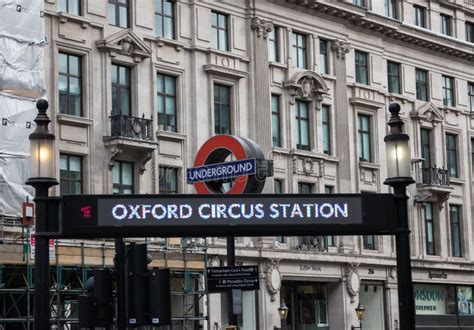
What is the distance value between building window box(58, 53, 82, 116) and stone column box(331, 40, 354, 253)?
14.6 metres

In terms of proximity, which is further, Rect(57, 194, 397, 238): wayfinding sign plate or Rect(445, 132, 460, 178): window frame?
Rect(445, 132, 460, 178): window frame

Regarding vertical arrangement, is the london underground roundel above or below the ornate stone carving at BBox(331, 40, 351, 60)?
below

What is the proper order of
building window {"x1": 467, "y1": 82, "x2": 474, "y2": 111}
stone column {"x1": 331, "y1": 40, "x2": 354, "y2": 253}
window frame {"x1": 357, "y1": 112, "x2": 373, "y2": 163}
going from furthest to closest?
building window {"x1": 467, "y1": 82, "x2": 474, "y2": 111} → window frame {"x1": 357, "y1": 112, "x2": 373, "y2": 163} → stone column {"x1": 331, "y1": 40, "x2": 354, "y2": 253}

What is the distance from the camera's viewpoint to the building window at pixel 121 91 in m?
42.8

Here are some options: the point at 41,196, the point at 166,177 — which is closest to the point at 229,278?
the point at 41,196

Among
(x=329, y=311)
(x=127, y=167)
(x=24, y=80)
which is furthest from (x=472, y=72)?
(x=24, y=80)

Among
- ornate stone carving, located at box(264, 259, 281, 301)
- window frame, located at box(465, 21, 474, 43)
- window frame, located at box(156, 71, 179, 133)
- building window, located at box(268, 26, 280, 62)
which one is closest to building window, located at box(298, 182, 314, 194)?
ornate stone carving, located at box(264, 259, 281, 301)

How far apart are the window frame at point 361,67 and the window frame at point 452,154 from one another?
7353 mm

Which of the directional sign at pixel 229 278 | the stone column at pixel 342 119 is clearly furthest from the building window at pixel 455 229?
the directional sign at pixel 229 278

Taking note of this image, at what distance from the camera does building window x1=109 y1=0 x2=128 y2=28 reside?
43.1 metres

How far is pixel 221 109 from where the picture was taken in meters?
46.9

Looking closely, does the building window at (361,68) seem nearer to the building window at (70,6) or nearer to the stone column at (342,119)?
the stone column at (342,119)

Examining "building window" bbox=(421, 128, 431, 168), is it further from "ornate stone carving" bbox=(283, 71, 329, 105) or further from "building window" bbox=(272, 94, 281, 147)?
"building window" bbox=(272, 94, 281, 147)

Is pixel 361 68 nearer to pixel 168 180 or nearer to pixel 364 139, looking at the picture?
pixel 364 139
